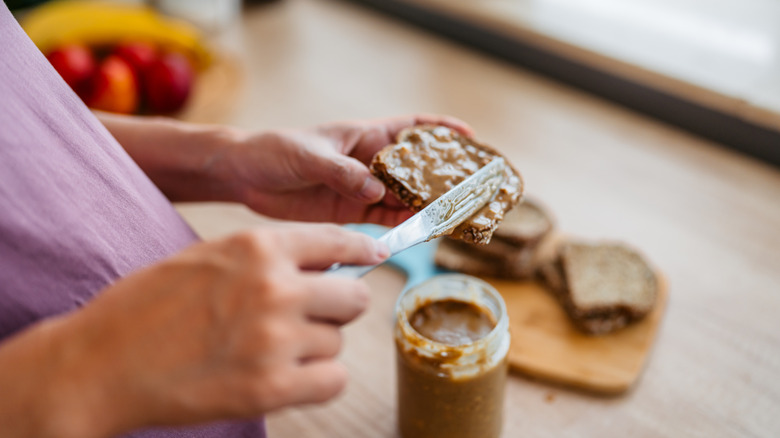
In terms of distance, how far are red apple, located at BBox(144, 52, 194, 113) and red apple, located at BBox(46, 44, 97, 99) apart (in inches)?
5.4

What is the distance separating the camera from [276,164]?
92 cm

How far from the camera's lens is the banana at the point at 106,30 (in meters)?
1.64

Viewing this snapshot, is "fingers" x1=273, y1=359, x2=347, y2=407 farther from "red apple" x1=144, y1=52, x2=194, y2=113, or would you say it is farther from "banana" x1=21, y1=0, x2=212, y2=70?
"banana" x1=21, y1=0, x2=212, y2=70

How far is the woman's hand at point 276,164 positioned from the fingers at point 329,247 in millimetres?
274

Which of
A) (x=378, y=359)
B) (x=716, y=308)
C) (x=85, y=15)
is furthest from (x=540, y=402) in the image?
(x=85, y=15)

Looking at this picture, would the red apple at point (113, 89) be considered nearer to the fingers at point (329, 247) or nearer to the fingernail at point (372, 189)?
the fingernail at point (372, 189)

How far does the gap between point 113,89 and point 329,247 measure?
113 cm

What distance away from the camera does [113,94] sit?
1447 mm

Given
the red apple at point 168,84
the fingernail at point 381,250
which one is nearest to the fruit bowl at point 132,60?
the red apple at point 168,84

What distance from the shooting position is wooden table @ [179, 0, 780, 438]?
3.07ft

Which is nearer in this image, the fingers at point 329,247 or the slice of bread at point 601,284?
the fingers at point 329,247

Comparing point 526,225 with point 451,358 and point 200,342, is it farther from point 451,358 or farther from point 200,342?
point 200,342

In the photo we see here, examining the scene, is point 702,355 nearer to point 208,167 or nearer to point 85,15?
point 208,167

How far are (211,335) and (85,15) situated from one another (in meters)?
1.54
